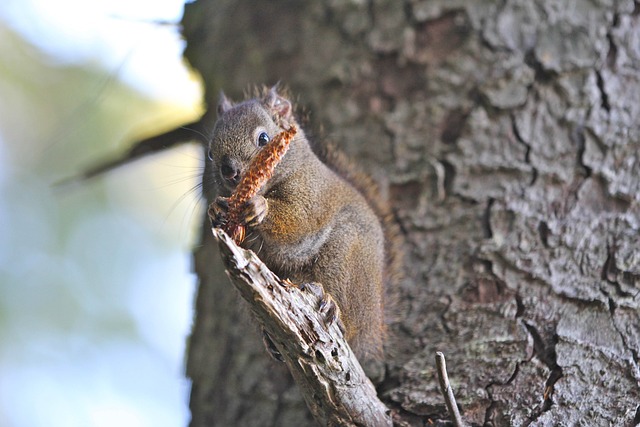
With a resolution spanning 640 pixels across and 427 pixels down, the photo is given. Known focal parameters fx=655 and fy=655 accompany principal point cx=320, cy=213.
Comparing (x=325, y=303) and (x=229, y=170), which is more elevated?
(x=229, y=170)

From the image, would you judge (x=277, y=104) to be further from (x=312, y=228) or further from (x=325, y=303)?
(x=325, y=303)

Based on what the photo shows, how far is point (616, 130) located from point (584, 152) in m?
0.14

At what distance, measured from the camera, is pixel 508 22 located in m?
2.79

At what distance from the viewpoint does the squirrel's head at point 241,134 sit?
239 centimetres

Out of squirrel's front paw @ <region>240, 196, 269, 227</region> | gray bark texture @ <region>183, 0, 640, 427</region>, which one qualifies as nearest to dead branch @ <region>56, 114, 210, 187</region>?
gray bark texture @ <region>183, 0, 640, 427</region>

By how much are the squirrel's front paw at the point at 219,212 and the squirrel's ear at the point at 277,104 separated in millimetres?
730

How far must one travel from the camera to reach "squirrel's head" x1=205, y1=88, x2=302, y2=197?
239 cm

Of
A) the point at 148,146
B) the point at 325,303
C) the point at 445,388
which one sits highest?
the point at 445,388

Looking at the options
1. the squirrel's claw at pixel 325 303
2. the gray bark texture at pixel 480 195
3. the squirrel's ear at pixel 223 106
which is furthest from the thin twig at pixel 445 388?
the squirrel's ear at pixel 223 106

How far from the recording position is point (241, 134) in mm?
2449

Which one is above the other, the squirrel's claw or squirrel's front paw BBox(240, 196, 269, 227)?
squirrel's front paw BBox(240, 196, 269, 227)

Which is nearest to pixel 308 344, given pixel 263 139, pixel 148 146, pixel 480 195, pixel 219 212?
pixel 219 212

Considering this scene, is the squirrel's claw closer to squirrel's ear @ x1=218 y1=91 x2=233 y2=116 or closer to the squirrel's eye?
the squirrel's eye

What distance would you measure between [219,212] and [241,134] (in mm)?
472
